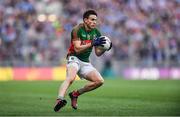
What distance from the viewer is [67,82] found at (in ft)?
39.0

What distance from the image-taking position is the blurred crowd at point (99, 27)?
2886cm

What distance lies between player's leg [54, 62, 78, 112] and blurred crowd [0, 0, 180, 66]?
16.7 meters

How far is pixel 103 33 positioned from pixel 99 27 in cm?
89

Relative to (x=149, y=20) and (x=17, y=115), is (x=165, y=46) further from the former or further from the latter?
(x=17, y=115)

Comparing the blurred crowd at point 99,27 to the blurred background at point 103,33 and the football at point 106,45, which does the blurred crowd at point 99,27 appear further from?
the football at point 106,45

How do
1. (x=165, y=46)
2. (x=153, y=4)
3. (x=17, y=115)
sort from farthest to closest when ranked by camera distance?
1. (x=153, y=4)
2. (x=165, y=46)
3. (x=17, y=115)

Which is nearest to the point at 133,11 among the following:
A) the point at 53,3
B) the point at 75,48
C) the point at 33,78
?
the point at 53,3

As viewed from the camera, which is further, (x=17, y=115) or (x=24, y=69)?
(x=24, y=69)

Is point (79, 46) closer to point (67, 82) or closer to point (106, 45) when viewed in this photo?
point (106, 45)

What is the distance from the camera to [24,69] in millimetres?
29438

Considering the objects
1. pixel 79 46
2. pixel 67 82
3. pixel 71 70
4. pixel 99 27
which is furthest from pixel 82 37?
pixel 99 27

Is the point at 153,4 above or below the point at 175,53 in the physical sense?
above

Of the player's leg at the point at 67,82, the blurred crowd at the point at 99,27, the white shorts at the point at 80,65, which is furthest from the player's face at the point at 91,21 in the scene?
the blurred crowd at the point at 99,27

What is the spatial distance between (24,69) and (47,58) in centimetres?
128
